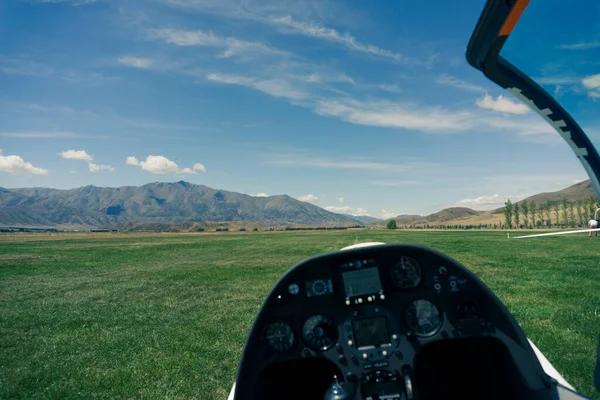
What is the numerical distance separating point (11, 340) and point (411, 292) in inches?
312

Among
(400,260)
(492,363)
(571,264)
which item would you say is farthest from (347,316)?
(571,264)

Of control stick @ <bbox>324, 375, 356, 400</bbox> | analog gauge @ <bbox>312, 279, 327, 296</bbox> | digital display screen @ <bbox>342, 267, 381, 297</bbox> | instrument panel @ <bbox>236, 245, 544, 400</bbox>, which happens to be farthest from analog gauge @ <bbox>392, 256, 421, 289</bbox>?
control stick @ <bbox>324, 375, 356, 400</bbox>

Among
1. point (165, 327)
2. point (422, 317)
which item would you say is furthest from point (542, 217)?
point (422, 317)

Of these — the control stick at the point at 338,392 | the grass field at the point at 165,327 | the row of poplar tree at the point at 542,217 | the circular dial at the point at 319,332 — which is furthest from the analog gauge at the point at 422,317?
the row of poplar tree at the point at 542,217

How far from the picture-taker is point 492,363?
310 centimetres

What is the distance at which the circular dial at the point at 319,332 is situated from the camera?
3.23m

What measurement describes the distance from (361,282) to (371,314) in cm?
26

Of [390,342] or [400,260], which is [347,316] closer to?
[390,342]

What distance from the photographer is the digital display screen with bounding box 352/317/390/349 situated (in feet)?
10.5

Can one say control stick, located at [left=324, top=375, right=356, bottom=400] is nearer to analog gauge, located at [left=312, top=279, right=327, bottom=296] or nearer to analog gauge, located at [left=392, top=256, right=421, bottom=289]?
analog gauge, located at [left=312, top=279, right=327, bottom=296]

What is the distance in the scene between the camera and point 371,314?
325 centimetres

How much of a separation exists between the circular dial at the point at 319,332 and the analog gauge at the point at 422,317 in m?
0.60

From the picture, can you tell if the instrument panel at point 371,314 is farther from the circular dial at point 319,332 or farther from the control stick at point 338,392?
the control stick at point 338,392

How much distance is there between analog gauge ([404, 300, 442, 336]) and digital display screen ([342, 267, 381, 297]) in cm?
31
